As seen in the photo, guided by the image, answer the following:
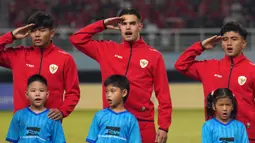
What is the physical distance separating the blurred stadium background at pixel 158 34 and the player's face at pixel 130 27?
6409mm

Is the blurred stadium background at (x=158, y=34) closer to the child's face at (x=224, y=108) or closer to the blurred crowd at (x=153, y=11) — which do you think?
the blurred crowd at (x=153, y=11)

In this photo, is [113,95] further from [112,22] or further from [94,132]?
[112,22]

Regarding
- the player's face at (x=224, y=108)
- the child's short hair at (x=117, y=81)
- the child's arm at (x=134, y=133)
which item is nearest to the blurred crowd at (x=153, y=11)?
the player's face at (x=224, y=108)

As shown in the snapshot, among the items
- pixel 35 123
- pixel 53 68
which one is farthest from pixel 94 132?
pixel 53 68

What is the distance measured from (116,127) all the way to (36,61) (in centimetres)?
129

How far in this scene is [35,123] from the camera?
7.71 meters

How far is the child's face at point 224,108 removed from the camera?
7.48 m

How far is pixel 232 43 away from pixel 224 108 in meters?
0.80

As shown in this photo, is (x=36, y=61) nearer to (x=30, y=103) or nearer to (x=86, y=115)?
(x=30, y=103)

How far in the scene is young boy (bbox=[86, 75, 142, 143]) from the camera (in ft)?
24.3

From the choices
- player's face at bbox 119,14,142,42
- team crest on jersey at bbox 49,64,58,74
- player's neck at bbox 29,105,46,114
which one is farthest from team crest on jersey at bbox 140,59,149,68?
player's neck at bbox 29,105,46,114

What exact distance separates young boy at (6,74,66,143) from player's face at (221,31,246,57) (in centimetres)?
207

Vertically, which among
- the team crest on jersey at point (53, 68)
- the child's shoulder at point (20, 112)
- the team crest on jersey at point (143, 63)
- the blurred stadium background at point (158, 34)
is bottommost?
the child's shoulder at point (20, 112)

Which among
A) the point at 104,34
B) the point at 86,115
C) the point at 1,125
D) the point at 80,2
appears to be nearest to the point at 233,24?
the point at 1,125
